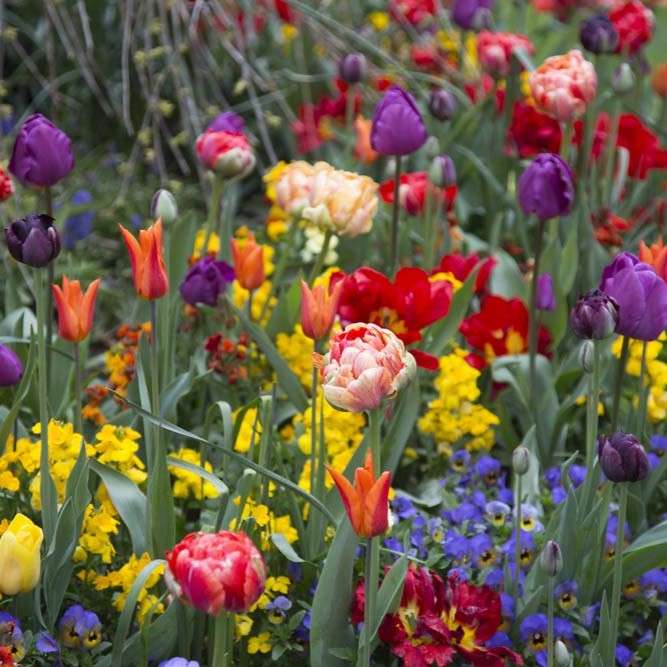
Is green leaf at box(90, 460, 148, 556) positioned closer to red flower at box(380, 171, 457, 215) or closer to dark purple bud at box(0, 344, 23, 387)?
dark purple bud at box(0, 344, 23, 387)

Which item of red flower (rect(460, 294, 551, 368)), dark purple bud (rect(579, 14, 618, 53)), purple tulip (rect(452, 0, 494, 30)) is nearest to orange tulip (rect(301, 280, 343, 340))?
red flower (rect(460, 294, 551, 368))

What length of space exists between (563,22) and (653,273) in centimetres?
295

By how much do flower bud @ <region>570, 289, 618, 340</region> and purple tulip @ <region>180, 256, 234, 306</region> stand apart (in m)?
0.71

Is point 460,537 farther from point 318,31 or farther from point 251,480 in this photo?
point 318,31

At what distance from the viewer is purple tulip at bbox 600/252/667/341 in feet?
5.06

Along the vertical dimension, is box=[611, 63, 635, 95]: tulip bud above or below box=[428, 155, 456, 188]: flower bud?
above

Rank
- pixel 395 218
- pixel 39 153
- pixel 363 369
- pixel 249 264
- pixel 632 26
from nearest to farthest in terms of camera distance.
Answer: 1. pixel 363 369
2. pixel 39 153
3. pixel 249 264
4. pixel 395 218
5. pixel 632 26

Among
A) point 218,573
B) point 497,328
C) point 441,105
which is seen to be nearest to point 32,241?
point 218,573

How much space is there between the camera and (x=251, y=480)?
1567mm

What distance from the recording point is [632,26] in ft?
9.89

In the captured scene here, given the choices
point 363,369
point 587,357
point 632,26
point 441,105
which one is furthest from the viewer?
point 632,26

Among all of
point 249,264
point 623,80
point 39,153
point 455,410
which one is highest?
point 39,153

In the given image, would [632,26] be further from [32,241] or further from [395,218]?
[32,241]

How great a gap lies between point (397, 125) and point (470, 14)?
1100 mm
